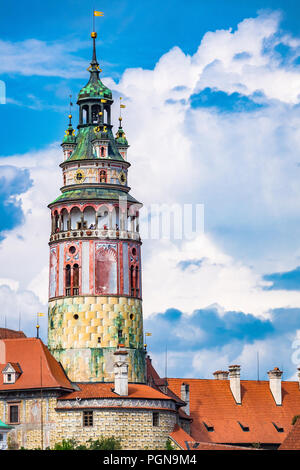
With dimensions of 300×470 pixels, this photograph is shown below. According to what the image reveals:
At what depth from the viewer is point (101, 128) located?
102 meters

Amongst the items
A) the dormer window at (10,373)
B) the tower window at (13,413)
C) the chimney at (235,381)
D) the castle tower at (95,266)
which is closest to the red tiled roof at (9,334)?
the castle tower at (95,266)

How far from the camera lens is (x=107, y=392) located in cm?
9400

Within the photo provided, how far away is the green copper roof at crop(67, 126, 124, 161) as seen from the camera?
10200 cm

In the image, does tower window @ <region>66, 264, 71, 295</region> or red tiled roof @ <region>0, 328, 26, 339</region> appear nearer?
tower window @ <region>66, 264, 71, 295</region>

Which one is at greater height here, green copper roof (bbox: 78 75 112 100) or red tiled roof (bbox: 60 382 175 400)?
green copper roof (bbox: 78 75 112 100)

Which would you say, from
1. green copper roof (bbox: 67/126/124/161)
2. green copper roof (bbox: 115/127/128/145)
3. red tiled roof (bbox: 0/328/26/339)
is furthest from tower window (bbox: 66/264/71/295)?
green copper roof (bbox: 115/127/128/145)

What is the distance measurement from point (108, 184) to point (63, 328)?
11400mm

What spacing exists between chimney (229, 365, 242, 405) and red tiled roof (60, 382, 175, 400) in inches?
610

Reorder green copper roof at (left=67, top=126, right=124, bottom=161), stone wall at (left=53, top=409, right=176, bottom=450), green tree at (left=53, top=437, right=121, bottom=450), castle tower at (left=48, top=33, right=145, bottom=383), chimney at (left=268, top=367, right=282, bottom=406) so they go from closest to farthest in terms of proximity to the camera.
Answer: green tree at (left=53, top=437, right=121, bottom=450), stone wall at (left=53, top=409, right=176, bottom=450), castle tower at (left=48, top=33, right=145, bottom=383), green copper roof at (left=67, top=126, right=124, bottom=161), chimney at (left=268, top=367, right=282, bottom=406)

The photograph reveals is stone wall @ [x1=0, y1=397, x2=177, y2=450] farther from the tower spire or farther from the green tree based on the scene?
the tower spire
